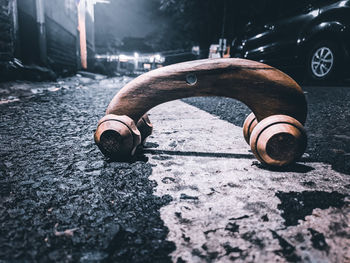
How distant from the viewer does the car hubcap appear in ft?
13.2

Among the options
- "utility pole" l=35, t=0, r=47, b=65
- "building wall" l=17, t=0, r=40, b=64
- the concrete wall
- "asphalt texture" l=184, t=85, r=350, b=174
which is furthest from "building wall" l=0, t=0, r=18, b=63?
the concrete wall

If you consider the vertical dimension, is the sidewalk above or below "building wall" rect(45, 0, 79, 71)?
below

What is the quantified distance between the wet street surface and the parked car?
3125 millimetres

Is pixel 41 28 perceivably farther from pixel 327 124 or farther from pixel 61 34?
pixel 327 124

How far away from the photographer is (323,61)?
4.09 m

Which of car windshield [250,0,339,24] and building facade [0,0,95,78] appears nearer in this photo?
car windshield [250,0,339,24]

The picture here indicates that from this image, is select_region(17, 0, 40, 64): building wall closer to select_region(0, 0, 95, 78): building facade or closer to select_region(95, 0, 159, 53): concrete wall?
select_region(0, 0, 95, 78): building facade

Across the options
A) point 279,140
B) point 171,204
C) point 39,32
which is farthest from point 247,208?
point 39,32

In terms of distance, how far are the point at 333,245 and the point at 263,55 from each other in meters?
5.21

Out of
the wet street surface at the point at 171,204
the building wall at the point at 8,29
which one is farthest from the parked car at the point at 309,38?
the building wall at the point at 8,29

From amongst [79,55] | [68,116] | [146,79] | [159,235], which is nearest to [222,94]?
[146,79]

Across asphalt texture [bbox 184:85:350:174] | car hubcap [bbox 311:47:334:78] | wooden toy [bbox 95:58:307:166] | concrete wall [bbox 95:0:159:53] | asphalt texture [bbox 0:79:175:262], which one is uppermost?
concrete wall [bbox 95:0:159:53]

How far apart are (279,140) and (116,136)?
2.51ft

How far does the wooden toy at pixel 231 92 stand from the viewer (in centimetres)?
110
